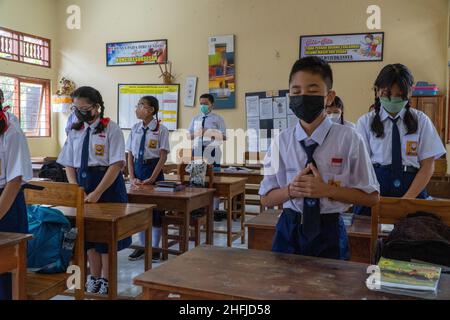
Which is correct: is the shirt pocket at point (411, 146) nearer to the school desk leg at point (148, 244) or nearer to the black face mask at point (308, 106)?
the black face mask at point (308, 106)

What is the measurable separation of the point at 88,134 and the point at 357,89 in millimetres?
4548

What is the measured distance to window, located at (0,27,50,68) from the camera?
7.02 m

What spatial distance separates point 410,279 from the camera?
47.5 inches

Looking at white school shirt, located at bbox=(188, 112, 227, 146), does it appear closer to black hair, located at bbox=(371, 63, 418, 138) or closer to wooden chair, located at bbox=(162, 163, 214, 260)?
wooden chair, located at bbox=(162, 163, 214, 260)

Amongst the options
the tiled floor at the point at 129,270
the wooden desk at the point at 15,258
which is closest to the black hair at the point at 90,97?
the tiled floor at the point at 129,270

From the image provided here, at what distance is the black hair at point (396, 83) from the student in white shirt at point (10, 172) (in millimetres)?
1755

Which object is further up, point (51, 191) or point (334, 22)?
point (334, 22)

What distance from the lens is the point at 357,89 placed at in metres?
6.44

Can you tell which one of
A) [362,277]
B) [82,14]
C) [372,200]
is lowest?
[362,277]

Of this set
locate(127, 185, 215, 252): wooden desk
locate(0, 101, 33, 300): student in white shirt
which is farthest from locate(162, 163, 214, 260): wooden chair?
locate(0, 101, 33, 300): student in white shirt
